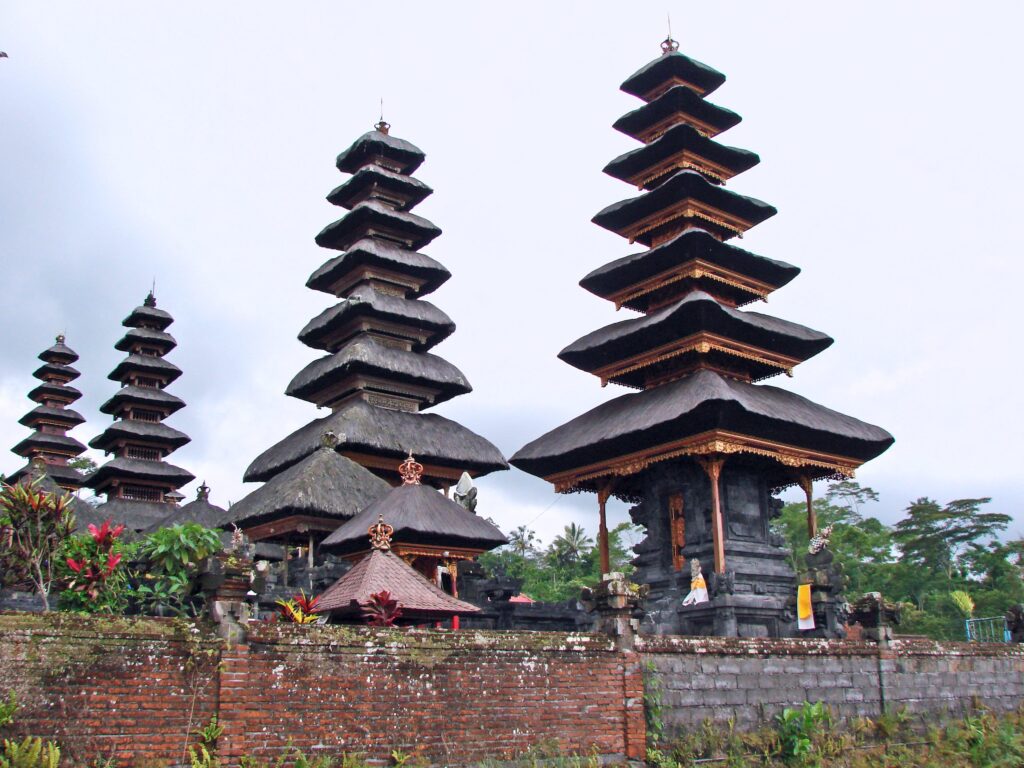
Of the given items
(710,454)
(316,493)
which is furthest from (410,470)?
(710,454)

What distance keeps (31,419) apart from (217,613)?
46.2m

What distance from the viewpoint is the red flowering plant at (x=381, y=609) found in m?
12.5

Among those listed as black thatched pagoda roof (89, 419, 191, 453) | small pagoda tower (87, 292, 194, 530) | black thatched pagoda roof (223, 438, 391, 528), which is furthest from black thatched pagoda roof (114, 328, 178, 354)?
black thatched pagoda roof (223, 438, 391, 528)

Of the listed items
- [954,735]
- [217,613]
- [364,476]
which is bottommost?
[954,735]

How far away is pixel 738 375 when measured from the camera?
2470 centimetres

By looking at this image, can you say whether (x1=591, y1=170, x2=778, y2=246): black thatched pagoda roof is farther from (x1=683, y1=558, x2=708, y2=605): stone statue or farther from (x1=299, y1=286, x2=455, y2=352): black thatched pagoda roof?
(x1=683, y1=558, x2=708, y2=605): stone statue

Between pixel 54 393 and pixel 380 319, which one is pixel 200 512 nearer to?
pixel 380 319

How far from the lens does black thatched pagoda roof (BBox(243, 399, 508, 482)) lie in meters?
28.6

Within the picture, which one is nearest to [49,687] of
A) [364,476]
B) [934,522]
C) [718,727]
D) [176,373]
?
[718,727]

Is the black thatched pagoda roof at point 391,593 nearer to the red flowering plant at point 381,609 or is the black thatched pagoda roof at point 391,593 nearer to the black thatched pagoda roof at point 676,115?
the red flowering plant at point 381,609

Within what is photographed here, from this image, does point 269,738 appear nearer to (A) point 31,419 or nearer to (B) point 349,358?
(B) point 349,358

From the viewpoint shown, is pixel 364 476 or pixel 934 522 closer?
pixel 364 476

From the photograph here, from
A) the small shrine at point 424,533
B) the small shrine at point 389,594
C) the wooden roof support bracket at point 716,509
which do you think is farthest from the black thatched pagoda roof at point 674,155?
the small shrine at point 389,594

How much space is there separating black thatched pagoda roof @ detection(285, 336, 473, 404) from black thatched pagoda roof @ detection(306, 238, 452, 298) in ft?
9.31
